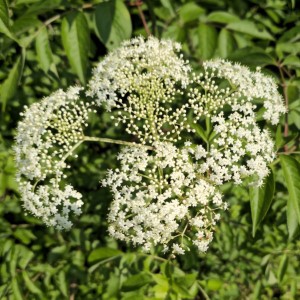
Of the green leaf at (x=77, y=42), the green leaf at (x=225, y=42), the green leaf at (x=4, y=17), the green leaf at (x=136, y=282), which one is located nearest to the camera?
the green leaf at (x=4, y=17)

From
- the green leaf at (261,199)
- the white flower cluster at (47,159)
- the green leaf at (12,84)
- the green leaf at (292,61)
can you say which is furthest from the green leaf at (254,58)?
the green leaf at (12,84)

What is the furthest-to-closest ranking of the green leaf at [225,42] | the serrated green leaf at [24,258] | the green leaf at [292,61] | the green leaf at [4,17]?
the green leaf at [225,42] < the serrated green leaf at [24,258] < the green leaf at [292,61] < the green leaf at [4,17]

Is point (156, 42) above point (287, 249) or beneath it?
above

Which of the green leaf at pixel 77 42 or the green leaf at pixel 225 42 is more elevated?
the green leaf at pixel 225 42

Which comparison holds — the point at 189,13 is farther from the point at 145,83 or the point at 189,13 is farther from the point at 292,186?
the point at 292,186

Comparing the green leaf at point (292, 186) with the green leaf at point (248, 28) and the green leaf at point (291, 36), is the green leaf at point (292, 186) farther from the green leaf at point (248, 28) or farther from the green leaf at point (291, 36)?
the green leaf at point (248, 28)

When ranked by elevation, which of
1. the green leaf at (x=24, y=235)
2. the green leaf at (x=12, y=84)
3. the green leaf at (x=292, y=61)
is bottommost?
the green leaf at (x=24, y=235)

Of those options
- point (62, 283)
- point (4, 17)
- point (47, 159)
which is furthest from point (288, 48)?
point (62, 283)

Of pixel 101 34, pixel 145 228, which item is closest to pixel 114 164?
pixel 101 34

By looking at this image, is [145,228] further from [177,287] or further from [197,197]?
[177,287]
